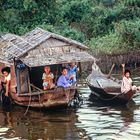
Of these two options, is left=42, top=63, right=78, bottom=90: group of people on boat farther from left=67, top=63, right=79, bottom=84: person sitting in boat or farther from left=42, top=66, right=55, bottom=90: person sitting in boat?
left=67, top=63, right=79, bottom=84: person sitting in boat

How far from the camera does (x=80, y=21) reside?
31.1m

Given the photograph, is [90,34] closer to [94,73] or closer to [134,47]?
[134,47]

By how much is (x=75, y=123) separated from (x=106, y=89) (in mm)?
3349

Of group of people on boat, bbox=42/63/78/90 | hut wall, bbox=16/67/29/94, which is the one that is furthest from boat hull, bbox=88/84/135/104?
hut wall, bbox=16/67/29/94

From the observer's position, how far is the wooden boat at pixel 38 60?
581 inches

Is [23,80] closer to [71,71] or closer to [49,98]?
[49,98]

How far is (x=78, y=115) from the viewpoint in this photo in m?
15.2

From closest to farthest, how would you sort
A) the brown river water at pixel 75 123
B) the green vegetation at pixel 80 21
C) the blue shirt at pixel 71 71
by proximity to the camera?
the brown river water at pixel 75 123 → the blue shirt at pixel 71 71 → the green vegetation at pixel 80 21

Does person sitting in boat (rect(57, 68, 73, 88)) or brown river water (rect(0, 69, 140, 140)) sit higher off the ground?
person sitting in boat (rect(57, 68, 73, 88))

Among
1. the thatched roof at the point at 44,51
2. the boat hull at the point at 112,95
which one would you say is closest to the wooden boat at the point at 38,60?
the thatched roof at the point at 44,51

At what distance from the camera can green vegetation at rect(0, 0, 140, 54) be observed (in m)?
25.1

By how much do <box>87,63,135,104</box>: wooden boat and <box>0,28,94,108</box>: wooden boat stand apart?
1483 mm

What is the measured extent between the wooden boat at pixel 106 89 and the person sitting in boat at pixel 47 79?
2.22m

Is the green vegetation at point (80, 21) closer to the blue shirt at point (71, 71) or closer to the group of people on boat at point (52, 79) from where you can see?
the blue shirt at point (71, 71)
